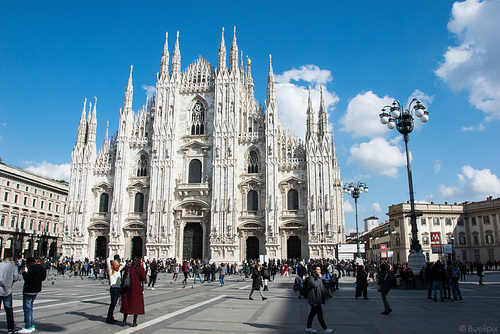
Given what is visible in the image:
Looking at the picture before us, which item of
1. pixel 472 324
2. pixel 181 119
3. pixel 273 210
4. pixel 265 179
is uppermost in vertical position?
pixel 181 119

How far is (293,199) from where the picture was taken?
39.3m

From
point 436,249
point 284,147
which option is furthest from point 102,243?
point 436,249

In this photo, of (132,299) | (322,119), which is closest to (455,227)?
(322,119)

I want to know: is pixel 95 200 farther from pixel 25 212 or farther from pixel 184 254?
pixel 25 212

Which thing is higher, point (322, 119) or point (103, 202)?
point (322, 119)

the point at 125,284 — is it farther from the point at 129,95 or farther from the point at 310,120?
the point at 129,95

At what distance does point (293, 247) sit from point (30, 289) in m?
31.9

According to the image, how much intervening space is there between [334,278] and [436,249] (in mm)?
4938

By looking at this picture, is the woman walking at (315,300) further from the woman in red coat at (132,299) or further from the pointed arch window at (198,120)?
the pointed arch window at (198,120)

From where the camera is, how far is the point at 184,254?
40031 millimetres

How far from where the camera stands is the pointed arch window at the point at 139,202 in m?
41.5

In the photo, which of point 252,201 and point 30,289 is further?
point 252,201

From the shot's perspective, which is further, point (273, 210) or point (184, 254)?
point (184, 254)

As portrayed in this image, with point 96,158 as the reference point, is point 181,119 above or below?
above
